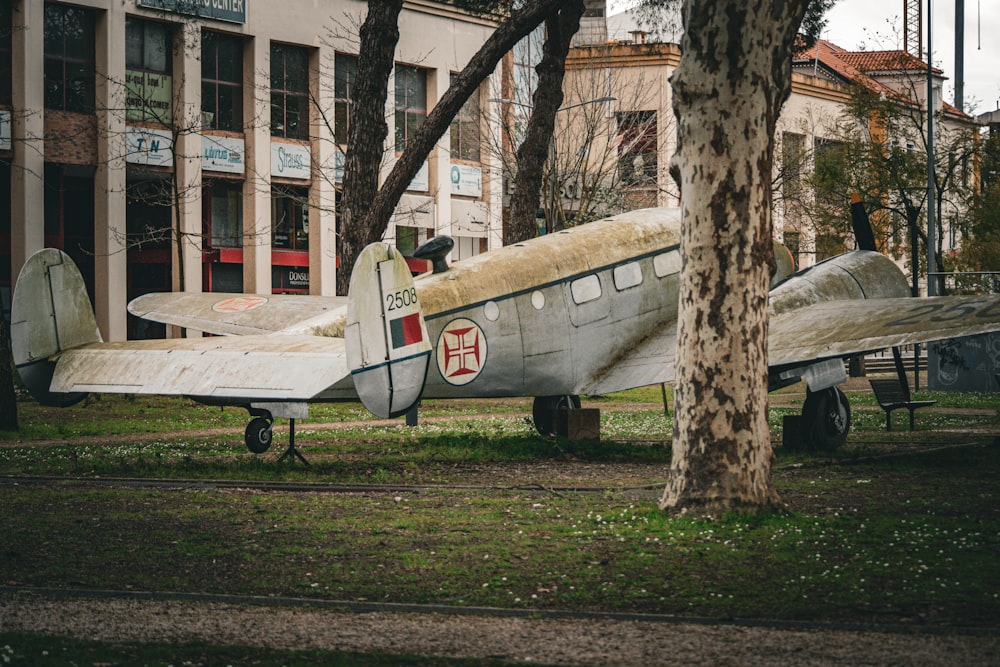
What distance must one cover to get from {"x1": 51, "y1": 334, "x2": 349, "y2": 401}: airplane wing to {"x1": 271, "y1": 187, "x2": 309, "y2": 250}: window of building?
1583 inches

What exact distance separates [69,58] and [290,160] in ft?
36.9

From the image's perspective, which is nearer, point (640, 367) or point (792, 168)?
point (640, 367)

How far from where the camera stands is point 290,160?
56.2 meters

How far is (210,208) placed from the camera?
2136 inches

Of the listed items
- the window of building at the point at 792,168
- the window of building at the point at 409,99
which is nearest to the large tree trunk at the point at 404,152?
the window of building at the point at 792,168

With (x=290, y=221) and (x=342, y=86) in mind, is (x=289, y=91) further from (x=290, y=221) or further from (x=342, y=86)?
(x=290, y=221)

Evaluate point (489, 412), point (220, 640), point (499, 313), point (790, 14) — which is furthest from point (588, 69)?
point (220, 640)

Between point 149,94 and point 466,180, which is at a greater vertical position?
point 149,94

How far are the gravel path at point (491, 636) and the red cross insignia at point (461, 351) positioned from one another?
8697 mm

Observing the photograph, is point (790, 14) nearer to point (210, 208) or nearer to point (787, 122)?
point (210, 208)

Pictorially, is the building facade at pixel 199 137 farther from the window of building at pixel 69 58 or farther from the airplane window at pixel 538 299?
the airplane window at pixel 538 299

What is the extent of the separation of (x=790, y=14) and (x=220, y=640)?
8898mm

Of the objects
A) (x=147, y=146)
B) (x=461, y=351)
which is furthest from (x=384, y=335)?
(x=147, y=146)

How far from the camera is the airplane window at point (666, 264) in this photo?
822 inches
